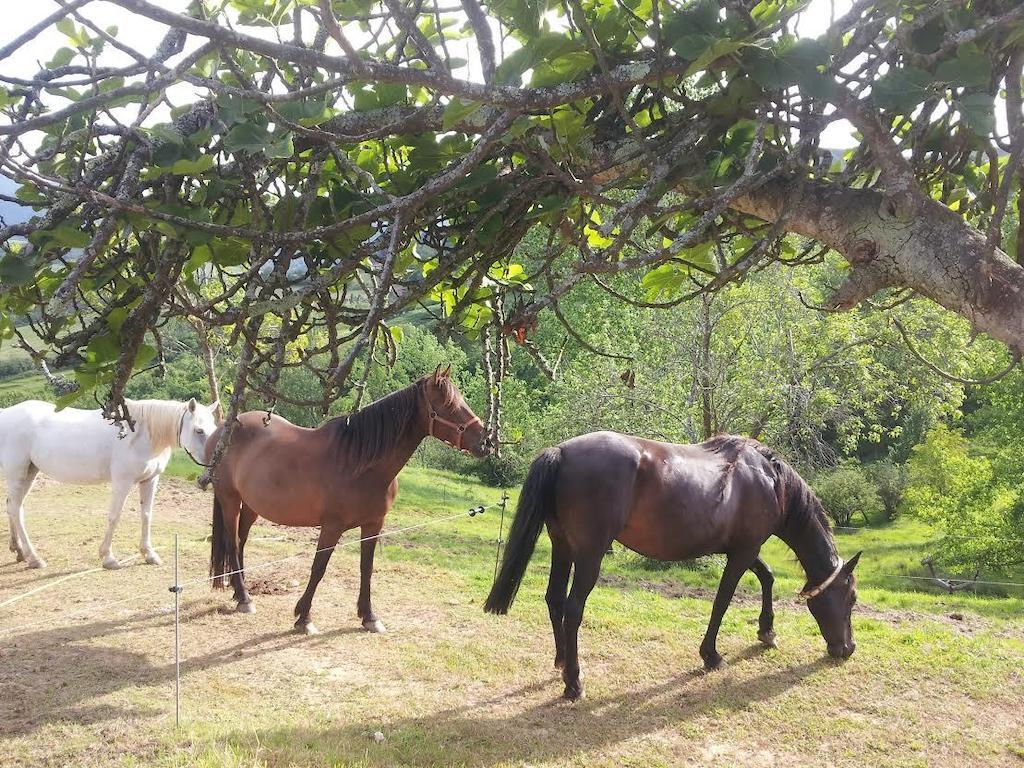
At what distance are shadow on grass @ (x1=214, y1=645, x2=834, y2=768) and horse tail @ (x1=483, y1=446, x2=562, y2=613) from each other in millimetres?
687

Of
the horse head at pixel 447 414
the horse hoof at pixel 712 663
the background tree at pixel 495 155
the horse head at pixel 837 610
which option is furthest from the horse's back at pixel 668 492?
the background tree at pixel 495 155

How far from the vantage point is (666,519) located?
5281mm

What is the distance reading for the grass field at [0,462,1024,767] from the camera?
14.0 feet

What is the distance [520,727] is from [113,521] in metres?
5.08

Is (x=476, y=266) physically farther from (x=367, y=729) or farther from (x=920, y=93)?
(x=367, y=729)

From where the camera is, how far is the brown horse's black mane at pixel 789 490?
5734mm

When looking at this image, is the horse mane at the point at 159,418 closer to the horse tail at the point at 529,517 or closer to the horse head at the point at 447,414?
the horse head at the point at 447,414

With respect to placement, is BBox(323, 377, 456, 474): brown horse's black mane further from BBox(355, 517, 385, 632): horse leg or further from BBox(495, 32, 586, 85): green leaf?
BBox(495, 32, 586, 85): green leaf

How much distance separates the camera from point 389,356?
2.82 metres

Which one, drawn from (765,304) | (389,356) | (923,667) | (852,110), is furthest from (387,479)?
(765,304)

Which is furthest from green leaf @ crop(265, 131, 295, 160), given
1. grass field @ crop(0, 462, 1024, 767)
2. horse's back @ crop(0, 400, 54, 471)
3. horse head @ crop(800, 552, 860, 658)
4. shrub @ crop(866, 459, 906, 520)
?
shrub @ crop(866, 459, 906, 520)

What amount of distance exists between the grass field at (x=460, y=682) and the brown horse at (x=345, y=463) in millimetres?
714

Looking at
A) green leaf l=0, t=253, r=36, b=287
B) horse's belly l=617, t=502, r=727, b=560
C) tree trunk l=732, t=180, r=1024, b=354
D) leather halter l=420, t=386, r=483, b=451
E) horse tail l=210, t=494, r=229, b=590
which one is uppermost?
tree trunk l=732, t=180, r=1024, b=354

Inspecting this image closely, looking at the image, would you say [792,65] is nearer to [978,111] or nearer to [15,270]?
[978,111]
